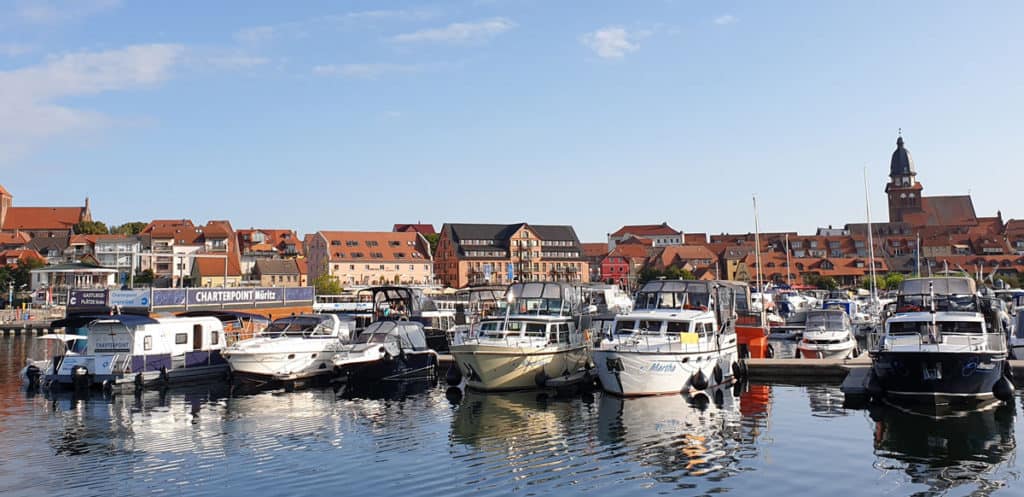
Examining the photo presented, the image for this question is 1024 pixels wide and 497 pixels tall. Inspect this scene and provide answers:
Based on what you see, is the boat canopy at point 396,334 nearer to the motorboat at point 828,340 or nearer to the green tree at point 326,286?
the motorboat at point 828,340

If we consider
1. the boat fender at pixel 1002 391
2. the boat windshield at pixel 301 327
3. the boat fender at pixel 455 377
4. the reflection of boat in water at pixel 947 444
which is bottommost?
the reflection of boat in water at pixel 947 444

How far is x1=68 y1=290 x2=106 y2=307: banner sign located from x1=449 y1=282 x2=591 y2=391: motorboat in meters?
29.2

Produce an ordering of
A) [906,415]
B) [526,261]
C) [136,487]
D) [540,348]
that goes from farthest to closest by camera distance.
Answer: [526,261]
[540,348]
[906,415]
[136,487]

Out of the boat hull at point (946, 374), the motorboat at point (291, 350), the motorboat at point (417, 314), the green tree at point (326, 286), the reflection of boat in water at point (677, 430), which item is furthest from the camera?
the green tree at point (326, 286)

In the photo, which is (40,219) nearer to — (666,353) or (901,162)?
(666,353)

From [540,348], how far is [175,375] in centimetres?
1635

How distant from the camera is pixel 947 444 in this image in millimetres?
21703

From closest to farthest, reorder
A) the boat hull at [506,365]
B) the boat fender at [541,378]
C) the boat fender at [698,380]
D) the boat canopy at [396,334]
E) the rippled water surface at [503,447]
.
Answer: the rippled water surface at [503,447] < the boat fender at [698,380] < the boat hull at [506,365] < the boat fender at [541,378] < the boat canopy at [396,334]

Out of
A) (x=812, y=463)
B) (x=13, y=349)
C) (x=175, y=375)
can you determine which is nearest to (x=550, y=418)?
(x=812, y=463)

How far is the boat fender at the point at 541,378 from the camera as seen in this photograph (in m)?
31.9

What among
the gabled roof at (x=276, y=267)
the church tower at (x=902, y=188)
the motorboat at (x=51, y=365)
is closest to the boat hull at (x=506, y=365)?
the motorboat at (x=51, y=365)

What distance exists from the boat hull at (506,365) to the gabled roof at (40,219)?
15702 centimetres

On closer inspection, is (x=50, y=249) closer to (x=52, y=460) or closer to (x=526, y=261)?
(x=526, y=261)

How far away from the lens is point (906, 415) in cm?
2559
